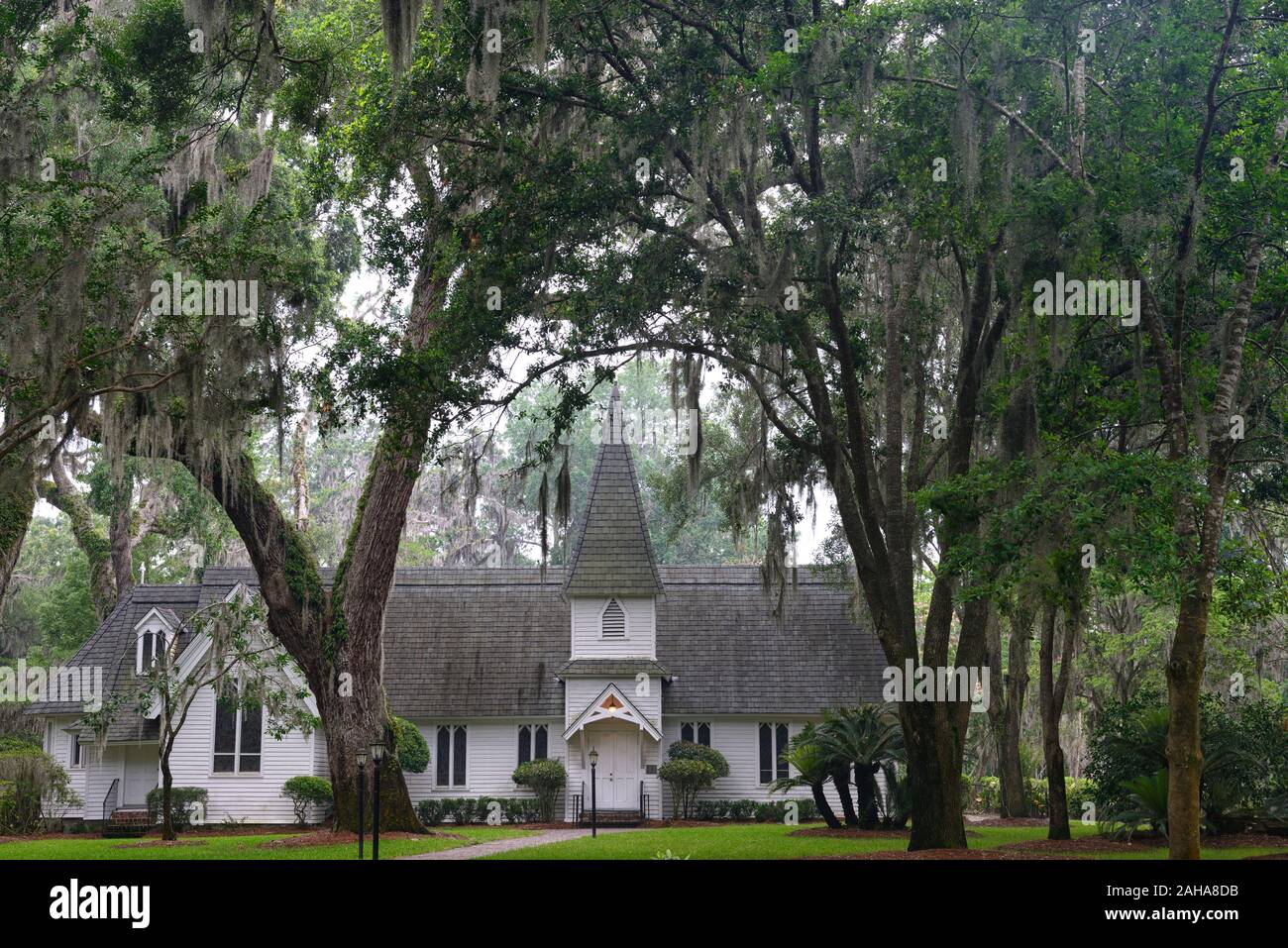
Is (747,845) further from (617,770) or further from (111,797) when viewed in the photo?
(111,797)

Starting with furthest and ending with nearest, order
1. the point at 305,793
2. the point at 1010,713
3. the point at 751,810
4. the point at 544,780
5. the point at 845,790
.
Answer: the point at 751,810
the point at 544,780
the point at 305,793
the point at 1010,713
the point at 845,790

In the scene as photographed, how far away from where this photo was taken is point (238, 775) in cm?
2917

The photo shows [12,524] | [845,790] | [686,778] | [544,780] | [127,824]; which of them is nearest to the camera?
[12,524]

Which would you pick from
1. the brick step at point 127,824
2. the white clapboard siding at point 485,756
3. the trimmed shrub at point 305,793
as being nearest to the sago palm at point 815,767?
the white clapboard siding at point 485,756

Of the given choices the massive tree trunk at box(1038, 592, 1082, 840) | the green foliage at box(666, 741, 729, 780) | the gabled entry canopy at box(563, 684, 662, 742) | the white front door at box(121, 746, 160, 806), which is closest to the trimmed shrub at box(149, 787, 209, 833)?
the white front door at box(121, 746, 160, 806)

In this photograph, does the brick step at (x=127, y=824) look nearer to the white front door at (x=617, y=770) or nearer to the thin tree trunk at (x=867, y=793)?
the white front door at (x=617, y=770)

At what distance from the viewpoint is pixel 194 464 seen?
67.1 ft

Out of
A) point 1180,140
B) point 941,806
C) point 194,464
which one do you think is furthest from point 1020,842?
point 194,464

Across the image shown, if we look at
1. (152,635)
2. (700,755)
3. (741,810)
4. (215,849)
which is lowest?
(741,810)

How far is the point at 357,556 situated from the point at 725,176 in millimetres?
10111

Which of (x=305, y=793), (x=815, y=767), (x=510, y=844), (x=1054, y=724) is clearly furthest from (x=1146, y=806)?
(x=305, y=793)

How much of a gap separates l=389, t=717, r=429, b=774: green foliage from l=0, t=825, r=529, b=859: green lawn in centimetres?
333

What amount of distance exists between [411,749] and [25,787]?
8342 mm
